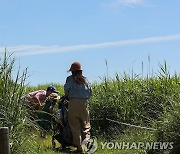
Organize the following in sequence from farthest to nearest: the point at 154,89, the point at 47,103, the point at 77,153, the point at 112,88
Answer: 1. the point at 112,88
2. the point at 154,89
3. the point at 47,103
4. the point at 77,153

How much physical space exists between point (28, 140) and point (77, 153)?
314 cm

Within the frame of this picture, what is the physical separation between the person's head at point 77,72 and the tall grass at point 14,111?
8.25 feet

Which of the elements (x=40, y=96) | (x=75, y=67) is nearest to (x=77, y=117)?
(x=75, y=67)

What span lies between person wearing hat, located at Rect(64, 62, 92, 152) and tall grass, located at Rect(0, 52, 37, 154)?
98.8 inches

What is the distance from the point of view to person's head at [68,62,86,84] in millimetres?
10664

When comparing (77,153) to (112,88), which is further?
(112,88)

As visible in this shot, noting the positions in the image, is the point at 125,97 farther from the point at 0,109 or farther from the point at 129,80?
the point at 0,109

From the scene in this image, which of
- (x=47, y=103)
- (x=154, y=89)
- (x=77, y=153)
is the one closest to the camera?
(x=77, y=153)

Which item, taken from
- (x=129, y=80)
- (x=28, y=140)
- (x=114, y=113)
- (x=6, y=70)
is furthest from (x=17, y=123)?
(x=129, y=80)

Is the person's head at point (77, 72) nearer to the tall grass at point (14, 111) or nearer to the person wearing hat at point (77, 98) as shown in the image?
the person wearing hat at point (77, 98)

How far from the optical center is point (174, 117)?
7984 mm

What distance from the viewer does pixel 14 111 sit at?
788 cm

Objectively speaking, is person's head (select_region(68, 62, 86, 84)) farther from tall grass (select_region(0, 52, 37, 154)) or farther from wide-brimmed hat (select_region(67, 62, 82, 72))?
tall grass (select_region(0, 52, 37, 154))

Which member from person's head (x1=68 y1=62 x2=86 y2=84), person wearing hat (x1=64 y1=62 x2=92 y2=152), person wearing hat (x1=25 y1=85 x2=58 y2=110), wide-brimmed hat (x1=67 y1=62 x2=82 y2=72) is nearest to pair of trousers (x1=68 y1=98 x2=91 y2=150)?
person wearing hat (x1=64 y1=62 x2=92 y2=152)
